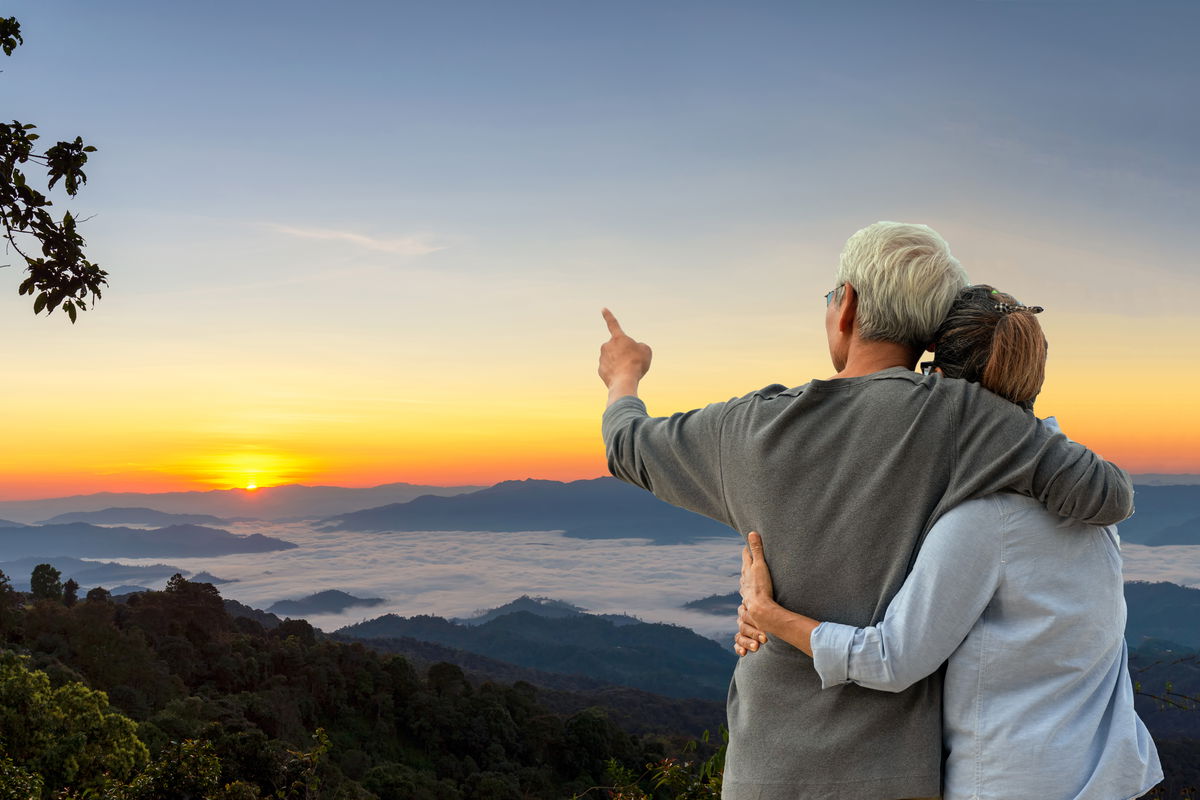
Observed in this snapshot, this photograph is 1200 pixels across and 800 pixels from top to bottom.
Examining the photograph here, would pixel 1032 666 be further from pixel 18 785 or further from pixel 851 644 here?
pixel 18 785

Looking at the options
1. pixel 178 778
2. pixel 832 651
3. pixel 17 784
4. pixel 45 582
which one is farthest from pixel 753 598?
pixel 45 582

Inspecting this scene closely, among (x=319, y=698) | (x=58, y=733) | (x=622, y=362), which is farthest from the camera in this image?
(x=319, y=698)

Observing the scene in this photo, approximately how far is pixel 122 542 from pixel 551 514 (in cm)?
7860

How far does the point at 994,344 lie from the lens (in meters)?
1.43

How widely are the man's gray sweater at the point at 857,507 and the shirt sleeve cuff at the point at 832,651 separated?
0.06 m

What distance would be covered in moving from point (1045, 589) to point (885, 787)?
1.30 feet

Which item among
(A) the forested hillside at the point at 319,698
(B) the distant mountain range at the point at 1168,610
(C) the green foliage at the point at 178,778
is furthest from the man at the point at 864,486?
(B) the distant mountain range at the point at 1168,610

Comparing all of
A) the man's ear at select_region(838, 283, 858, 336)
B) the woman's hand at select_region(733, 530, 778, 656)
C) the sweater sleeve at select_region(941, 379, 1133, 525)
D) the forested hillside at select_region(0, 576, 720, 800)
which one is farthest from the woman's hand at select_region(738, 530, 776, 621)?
the forested hillside at select_region(0, 576, 720, 800)

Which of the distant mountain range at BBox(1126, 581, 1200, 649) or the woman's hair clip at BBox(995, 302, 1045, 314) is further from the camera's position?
the distant mountain range at BBox(1126, 581, 1200, 649)

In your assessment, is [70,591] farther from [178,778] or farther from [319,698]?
[178,778]

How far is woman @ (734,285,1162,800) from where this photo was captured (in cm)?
136

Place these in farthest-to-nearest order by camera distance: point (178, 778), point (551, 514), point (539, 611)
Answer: point (551, 514)
point (539, 611)
point (178, 778)

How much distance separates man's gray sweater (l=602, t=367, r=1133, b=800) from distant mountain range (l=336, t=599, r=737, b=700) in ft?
234

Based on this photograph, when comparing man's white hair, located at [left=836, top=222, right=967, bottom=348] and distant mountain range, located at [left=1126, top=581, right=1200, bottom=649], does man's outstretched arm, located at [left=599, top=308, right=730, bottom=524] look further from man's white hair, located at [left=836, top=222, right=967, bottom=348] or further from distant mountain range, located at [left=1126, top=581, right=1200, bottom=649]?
distant mountain range, located at [left=1126, top=581, right=1200, bottom=649]
